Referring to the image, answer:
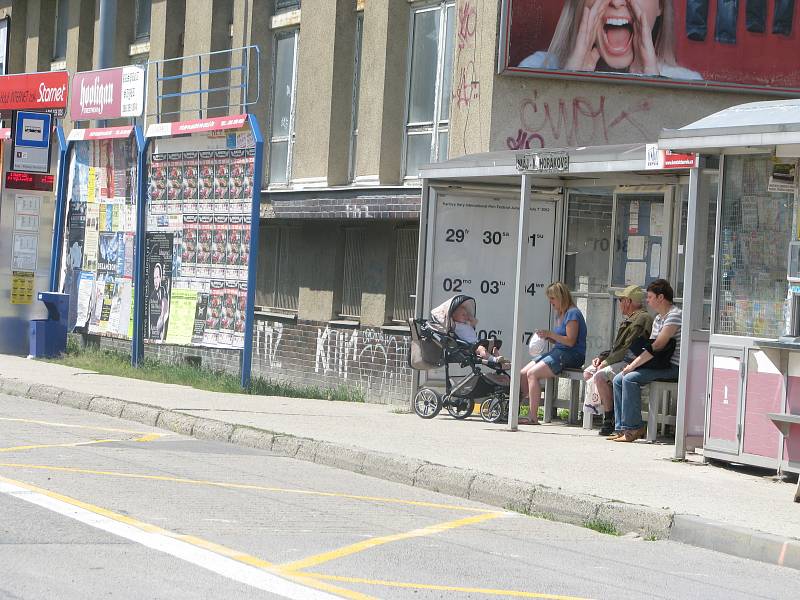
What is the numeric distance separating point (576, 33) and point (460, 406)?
5.01 m

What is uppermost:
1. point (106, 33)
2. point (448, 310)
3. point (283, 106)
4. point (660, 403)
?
point (106, 33)

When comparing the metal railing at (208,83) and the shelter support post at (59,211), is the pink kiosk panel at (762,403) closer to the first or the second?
the metal railing at (208,83)

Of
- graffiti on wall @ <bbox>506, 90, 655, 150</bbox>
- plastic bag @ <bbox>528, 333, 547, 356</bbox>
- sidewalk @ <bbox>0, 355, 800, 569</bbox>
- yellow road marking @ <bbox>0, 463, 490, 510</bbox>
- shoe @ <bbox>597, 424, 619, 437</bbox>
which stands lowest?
yellow road marking @ <bbox>0, 463, 490, 510</bbox>

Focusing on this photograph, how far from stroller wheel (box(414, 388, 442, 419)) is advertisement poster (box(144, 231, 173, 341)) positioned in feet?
16.6

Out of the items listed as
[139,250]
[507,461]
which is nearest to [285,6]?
[139,250]

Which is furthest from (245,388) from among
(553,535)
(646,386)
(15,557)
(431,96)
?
(15,557)

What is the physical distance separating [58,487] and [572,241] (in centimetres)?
759

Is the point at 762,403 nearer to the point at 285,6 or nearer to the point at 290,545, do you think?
the point at 290,545

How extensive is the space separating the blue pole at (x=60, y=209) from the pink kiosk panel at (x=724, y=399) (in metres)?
13.0

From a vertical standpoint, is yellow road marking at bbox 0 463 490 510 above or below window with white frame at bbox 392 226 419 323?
below

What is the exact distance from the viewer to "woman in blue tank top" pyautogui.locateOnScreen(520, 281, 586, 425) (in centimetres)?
1376

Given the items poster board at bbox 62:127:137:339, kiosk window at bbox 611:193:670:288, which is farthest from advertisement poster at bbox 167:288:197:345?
kiosk window at bbox 611:193:670:288

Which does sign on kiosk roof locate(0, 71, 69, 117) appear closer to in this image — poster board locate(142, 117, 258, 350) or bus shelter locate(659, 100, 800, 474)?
poster board locate(142, 117, 258, 350)

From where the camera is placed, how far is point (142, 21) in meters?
25.0
